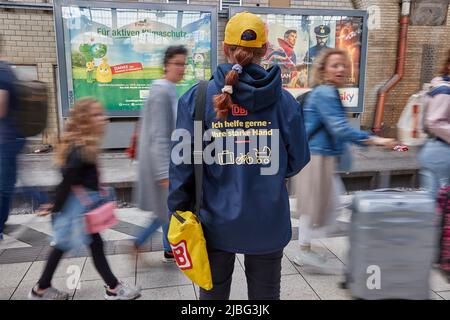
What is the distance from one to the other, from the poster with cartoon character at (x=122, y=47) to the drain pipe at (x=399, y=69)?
454 cm

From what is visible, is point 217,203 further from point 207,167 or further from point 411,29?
point 411,29

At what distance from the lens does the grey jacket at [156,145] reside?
9.07ft

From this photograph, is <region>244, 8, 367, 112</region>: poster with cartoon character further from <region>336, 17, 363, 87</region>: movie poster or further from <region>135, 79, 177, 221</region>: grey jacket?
<region>135, 79, 177, 221</region>: grey jacket

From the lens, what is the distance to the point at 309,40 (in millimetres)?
8414

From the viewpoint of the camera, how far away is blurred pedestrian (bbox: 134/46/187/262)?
9.07 feet

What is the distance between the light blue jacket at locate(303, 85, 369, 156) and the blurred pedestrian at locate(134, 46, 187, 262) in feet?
3.36

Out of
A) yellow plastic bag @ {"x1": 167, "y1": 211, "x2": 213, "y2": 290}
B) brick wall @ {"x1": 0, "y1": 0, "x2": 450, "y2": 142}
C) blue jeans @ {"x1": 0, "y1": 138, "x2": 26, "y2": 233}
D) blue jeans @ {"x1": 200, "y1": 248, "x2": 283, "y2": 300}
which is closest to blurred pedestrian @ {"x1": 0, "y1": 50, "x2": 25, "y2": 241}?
blue jeans @ {"x1": 0, "y1": 138, "x2": 26, "y2": 233}

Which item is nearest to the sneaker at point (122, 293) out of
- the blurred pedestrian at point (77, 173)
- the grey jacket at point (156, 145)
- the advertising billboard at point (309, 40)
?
the blurred pedestrian at point (77, 173)

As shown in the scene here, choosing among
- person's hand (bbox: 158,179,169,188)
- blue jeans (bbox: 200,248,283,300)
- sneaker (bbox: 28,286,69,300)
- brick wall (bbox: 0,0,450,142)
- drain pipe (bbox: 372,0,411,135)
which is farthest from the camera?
drain pipe (bbox: 372,0,411,135)

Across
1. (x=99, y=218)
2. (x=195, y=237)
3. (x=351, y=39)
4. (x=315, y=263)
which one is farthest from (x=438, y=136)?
(x=351, y=39)

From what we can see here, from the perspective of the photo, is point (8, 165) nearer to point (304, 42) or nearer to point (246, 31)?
point (246, 31)

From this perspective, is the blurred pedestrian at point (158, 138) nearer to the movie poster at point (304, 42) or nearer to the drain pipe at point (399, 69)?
the movie poster at point (304, 42)

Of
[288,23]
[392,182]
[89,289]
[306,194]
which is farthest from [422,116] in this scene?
[288,23]

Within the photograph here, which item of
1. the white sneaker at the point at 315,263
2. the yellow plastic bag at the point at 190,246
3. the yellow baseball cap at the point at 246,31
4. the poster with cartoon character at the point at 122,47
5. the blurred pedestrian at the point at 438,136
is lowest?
the white sneaker at the point at 315,263
